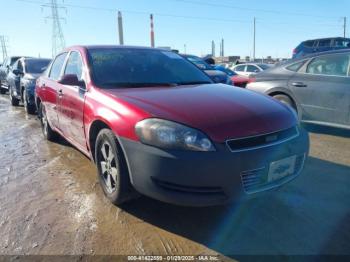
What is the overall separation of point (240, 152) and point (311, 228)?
96 centimetres

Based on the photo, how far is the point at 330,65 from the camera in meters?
5.66

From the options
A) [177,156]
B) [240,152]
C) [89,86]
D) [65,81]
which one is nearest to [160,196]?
[177,156]

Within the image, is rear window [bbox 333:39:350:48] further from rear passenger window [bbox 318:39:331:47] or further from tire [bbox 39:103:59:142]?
tire [bbox 39:103:59:142]

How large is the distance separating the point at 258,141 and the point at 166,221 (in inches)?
42.3

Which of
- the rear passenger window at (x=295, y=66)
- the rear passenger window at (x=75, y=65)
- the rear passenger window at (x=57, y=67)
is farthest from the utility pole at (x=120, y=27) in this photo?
the rear passenger window at (x=75, y=65)

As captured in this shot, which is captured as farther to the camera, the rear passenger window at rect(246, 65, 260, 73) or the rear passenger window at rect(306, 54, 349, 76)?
the rear passenger window at rect(246, 65, 260, 73)

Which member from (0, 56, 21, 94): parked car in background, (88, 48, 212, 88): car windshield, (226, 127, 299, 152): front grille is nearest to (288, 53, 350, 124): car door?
(88, 48, 212, 88): car windshield

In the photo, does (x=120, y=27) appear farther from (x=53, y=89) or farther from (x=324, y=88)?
(x=324, y=88)

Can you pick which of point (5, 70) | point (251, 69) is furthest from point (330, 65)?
point (5, 70)

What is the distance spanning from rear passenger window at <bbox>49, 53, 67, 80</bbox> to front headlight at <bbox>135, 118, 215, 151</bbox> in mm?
2764

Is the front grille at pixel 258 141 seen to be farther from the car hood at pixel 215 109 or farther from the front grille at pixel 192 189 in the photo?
the front grille at pixel 192 189

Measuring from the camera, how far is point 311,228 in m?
2.82

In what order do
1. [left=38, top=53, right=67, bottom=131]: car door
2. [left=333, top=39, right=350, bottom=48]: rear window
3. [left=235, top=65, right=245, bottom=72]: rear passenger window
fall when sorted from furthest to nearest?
1. [left=235, top=65, right=245, bottom=72]: rear passenger window
2. [left=333, top=39, right=350, bottom=48]: rear window
3. [left=38, top=53, right=67, bottom=131]: car door

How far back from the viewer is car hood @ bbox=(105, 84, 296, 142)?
8.59 ft
